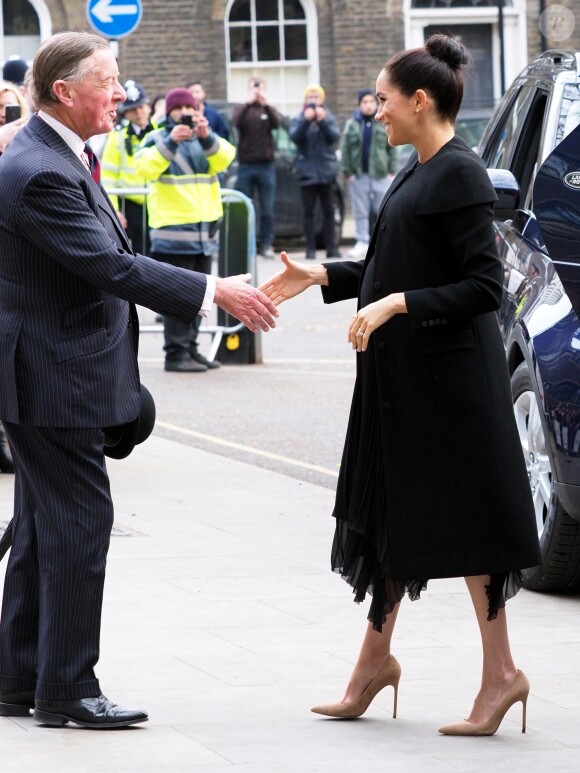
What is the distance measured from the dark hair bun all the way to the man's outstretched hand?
2.55 feet

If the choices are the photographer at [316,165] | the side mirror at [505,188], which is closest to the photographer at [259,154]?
the photographer at [316,165]

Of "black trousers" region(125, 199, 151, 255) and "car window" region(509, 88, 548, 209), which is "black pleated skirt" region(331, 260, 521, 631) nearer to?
"car window" region(509, 88, 548, 209)

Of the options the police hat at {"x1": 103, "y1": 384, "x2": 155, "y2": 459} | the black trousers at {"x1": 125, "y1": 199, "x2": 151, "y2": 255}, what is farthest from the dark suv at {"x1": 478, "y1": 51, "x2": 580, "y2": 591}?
the black trousers at {"x1": 125, "y1": 199, "x2": 151, "y2": 255}

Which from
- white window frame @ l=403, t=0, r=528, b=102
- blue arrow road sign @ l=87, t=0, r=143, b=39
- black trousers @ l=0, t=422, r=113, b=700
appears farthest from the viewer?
white window frame @ l=403, t=0, r=528, b=102

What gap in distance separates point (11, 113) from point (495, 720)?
5121 millimetres

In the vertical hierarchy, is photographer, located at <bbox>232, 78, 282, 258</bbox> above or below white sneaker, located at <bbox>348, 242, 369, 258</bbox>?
above

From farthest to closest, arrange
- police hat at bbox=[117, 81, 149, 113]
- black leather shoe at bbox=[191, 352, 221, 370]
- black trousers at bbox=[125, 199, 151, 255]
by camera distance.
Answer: police hat at bbox=[117, 81, 149, 113], black trousers at bbox=[125, 199, 151, 255], black leather shoe at bbox=[191, 352, 221, 370]

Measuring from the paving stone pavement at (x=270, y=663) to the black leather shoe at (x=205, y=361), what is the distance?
4.96 metres

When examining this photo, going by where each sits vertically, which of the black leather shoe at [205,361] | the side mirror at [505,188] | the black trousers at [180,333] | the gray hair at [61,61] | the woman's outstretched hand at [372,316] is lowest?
the black leather shoe at [205,361]

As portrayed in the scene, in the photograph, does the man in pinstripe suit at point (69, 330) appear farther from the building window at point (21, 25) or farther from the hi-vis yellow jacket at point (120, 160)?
the building window at point (21, 25)

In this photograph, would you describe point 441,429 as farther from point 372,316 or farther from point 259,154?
point 259,154

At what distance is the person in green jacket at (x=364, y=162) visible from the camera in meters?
21.9

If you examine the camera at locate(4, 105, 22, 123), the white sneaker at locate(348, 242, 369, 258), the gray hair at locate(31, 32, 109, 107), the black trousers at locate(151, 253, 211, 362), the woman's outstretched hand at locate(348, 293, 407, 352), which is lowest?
the white sneaker at locate(348, 242, 369, 258)

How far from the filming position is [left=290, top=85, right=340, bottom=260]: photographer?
71.2 feet
